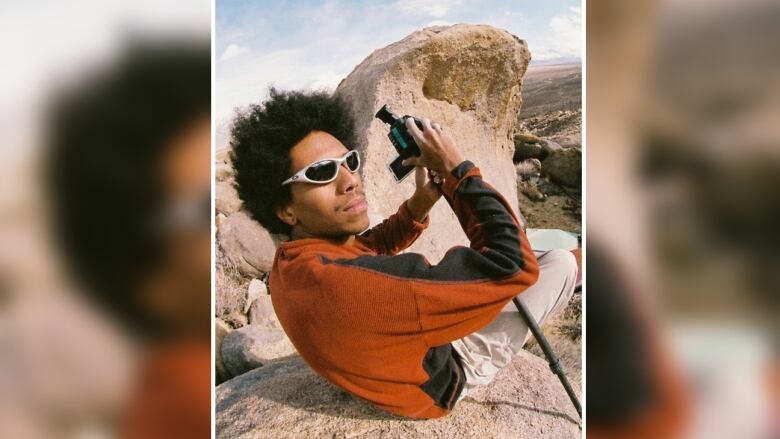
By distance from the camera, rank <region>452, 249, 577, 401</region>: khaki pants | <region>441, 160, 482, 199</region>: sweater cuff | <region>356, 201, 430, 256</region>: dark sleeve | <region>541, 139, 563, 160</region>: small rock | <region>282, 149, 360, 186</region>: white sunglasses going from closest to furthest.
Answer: <region>441, 160, 482, 199</region>: sweater cuff < <region>282, 149, 360, 186</region>: white sunglasses < <region>452, 249, 577, 401</region>: khaki pants < <region>356, 201, 430, 256</region>: dark sleeve < <region>541, 139, 563, 160</region>: small rock

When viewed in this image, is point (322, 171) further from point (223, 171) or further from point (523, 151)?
point (523, 151)

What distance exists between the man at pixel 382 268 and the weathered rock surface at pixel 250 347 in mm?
404

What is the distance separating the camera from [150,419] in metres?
2.92

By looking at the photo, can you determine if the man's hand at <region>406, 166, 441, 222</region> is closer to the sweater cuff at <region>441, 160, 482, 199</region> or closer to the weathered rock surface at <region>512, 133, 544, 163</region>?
the sweater cuff at <region>441, 160, 482, 199</region>

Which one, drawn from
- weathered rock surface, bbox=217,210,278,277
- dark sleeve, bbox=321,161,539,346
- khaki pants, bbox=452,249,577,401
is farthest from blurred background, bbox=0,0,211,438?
khaki pants, bbox=452,249,577,401

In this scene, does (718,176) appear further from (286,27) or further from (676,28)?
(286,27)

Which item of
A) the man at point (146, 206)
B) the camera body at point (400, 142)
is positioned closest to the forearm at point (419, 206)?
the camera body at point (400, 142)

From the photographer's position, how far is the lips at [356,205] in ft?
8.96

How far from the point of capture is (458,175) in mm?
2584

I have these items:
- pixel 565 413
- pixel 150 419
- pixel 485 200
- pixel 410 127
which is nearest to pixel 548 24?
pixel 410 127

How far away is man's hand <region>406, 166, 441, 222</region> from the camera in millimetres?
2816

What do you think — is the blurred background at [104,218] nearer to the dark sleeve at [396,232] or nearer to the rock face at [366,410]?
the rock face at [366,410]

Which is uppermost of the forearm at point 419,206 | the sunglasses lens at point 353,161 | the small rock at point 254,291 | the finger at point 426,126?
the finger at point 426,126

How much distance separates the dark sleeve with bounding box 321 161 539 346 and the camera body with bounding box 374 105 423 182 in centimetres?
31
